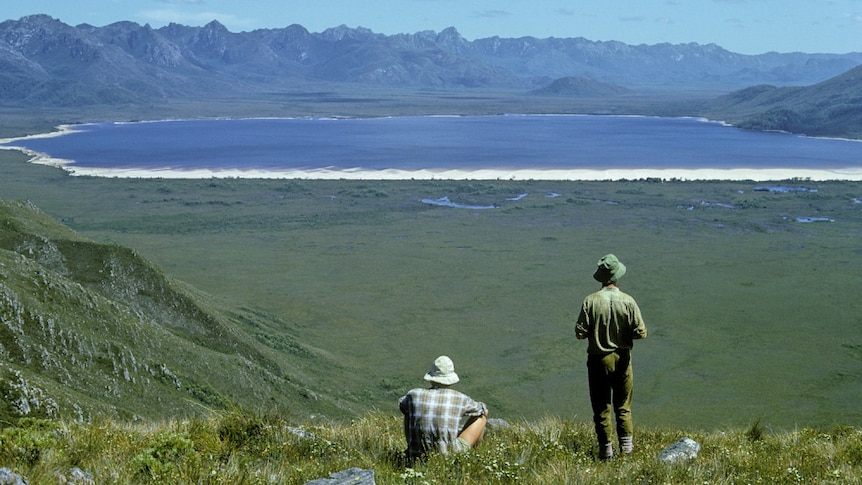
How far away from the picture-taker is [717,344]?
→ 3822 cm

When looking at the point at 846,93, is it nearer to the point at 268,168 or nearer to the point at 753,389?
the point at 268,168

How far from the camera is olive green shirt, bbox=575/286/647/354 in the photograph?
32.0 ft

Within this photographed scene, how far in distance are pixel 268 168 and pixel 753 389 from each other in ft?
291

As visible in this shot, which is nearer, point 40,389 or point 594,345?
point 594,345

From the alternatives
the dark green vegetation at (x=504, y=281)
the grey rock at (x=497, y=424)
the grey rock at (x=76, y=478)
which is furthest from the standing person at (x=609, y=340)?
the dark green vegetation at (x=504, y=281)

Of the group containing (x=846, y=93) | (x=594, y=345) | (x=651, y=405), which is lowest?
(x=651, y=405)

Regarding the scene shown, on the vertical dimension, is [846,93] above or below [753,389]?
above

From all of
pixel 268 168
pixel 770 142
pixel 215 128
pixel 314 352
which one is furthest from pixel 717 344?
pixel 215 128

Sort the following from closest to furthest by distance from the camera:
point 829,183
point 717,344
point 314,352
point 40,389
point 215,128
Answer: point 40,389
point 314,352
point 717,344
point 829,183
point 215,128

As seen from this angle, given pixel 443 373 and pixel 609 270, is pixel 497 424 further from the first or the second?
pixel 609 270

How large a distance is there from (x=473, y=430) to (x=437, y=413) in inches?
24.9

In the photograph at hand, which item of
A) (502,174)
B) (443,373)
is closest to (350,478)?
(443,373)

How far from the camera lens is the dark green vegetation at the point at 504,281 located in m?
30.8

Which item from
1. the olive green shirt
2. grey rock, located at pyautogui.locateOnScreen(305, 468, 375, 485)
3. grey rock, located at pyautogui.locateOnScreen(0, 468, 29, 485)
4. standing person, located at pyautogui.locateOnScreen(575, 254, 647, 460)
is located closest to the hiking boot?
standing person, located at pyautogui.locateOnScreen(575, 254, 647, 460)
